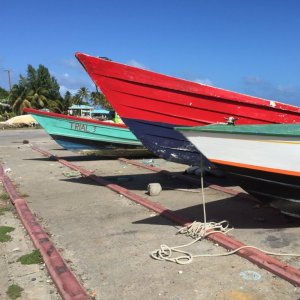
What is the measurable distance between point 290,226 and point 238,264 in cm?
160

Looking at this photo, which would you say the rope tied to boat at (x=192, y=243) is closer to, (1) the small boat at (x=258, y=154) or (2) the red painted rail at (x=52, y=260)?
(1) the small boat at (x=258, y=154)

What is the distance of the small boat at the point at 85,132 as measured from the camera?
14203 mm

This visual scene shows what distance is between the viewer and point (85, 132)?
563 inches

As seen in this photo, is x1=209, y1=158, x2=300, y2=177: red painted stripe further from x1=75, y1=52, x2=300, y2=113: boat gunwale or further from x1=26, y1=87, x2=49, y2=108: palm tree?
x1=26, y1=87, x2=49, y2=108: palm tree

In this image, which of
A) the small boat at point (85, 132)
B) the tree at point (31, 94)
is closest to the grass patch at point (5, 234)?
the small boat at point (85, 132)

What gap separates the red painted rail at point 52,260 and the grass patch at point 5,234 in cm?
22

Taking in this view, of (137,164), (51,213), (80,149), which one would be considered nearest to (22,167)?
(80,149)

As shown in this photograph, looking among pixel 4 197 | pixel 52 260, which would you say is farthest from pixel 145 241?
pixel 4 197

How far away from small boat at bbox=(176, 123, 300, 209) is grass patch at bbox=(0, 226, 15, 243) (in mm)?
2571

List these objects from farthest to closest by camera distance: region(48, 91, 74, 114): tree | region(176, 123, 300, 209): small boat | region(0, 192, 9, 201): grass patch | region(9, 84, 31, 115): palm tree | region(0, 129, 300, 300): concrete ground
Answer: region(48, 91, 74, 114): tree
region(9, 84, 31, 115): palm tree
region(0, 192, 9, 201): grass patch
region(176, 123, 300, 209): small boat
region(0, 129, 300, 300): concrete ground

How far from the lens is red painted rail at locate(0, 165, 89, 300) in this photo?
151 inches

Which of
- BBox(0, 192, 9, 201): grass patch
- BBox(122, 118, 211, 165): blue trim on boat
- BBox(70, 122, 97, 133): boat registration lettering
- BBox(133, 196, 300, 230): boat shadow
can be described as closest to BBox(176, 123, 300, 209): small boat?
BBox(133, 196, 300, 230): boat shadow

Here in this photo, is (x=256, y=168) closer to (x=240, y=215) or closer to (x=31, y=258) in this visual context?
(x=240, y=215)

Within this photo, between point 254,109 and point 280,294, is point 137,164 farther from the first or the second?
point 280,294
